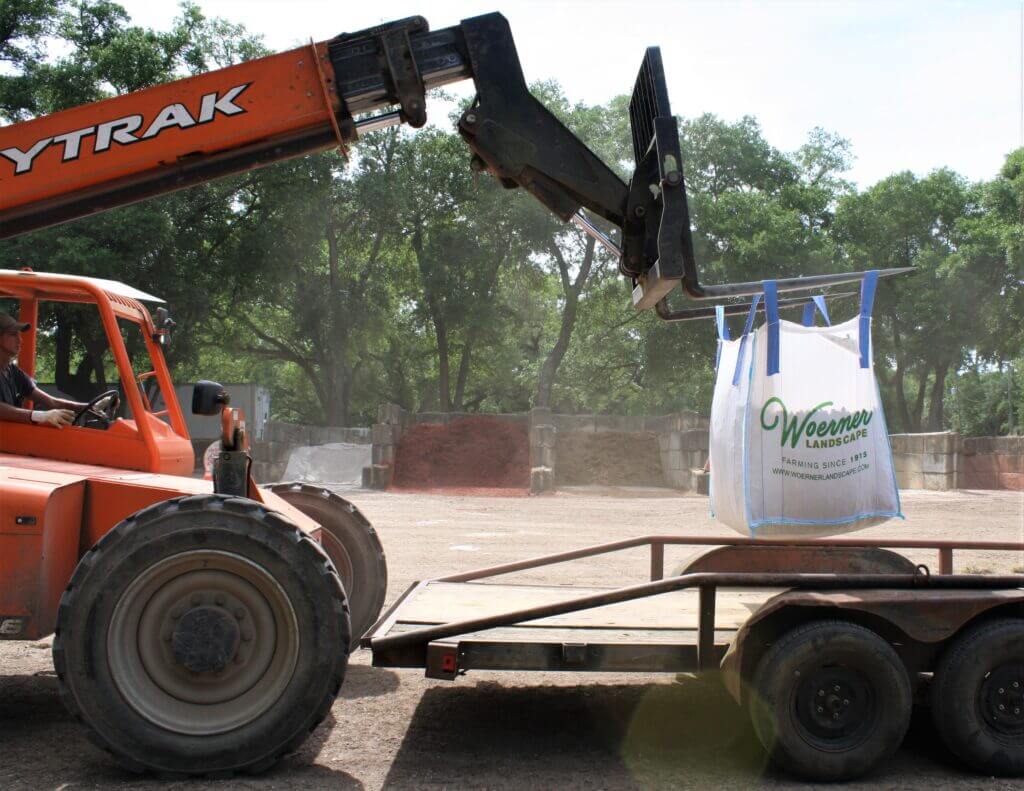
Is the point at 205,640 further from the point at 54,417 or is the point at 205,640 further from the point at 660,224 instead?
the point at 660,224

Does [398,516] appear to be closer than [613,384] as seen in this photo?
Yes

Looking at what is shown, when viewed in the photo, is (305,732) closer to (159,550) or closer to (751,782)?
(159,550)

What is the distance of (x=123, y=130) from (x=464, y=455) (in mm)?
23211

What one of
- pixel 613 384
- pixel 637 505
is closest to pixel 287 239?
pixel 637 505

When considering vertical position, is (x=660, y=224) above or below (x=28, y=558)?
above

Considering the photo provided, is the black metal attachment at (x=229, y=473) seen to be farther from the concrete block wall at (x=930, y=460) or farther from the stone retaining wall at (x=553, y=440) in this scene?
the concrete block wall at (x=930, y=460)

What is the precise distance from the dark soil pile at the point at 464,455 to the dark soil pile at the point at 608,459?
4.04 feet

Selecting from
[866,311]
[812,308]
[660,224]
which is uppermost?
[660,224]

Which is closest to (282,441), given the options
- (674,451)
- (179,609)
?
(674,451)

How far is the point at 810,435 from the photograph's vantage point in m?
4.93

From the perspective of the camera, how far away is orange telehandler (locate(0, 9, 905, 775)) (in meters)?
4.05

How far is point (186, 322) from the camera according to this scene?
27.8 metres

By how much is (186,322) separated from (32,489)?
969 inches

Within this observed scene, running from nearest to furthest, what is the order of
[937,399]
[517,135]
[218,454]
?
[218,454], [517,135], [937,399]
